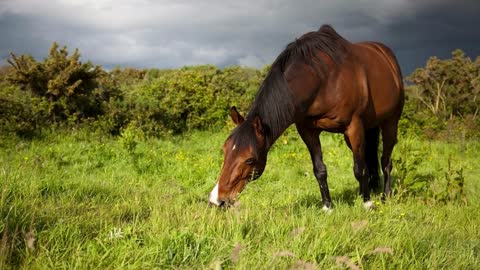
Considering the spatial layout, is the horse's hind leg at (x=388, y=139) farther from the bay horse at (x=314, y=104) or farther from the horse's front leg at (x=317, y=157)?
the horse's front leg at (x=317, y=157)

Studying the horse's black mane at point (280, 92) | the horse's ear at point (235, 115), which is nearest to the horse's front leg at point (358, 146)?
the horse's black mane at point (280, 92)

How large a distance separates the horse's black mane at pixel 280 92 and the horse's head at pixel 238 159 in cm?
2

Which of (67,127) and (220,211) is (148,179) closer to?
(220,211)

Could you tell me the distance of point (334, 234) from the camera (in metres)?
2.50

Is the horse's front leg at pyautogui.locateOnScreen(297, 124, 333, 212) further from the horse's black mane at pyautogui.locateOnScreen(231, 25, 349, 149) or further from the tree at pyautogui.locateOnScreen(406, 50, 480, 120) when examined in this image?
the tree at pyautogui.locateOnScreen(406, 50, 480, 120)

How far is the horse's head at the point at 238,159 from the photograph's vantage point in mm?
3430

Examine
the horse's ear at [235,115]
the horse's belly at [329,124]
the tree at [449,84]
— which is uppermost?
the horse's ear at [235,115]

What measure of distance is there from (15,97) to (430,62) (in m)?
20.0

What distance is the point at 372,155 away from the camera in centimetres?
581

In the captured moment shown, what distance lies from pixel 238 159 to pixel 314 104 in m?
1.21

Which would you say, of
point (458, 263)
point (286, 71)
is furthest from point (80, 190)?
point (458, 263)

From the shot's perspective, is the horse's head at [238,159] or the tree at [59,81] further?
the tree at [59,81]

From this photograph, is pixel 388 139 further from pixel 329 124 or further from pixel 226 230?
pixel 226 230

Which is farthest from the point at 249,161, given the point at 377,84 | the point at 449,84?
the point at 449,84
